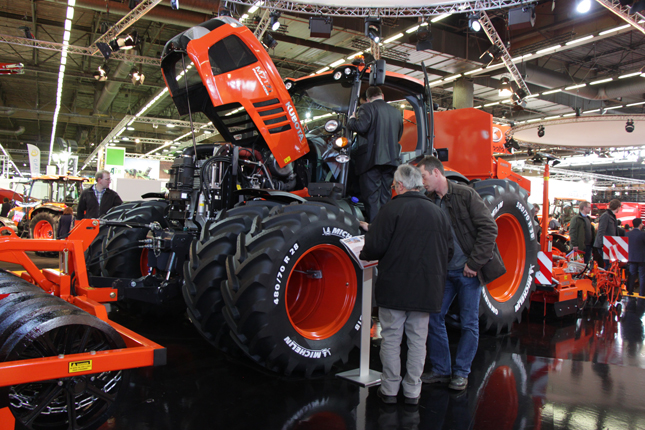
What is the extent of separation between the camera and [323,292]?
13.1ft

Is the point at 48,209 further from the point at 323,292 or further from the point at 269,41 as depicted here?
the point at 323,292

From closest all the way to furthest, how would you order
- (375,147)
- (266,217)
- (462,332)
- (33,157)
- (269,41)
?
(266,217)
(462,332)
(375,147)
(269,41)
(33,157)

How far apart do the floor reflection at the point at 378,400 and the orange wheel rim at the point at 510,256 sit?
779 mm

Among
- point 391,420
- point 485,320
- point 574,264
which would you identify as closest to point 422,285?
point 391,420

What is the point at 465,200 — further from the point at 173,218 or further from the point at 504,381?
the point at 173,218

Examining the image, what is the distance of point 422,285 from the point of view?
125 inches

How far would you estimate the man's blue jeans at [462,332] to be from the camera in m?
3.62

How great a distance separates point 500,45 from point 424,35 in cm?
245

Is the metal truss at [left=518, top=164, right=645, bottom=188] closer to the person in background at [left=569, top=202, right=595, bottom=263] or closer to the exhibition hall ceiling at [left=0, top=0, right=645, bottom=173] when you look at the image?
the exhibition hall ceiling at [left=0, top=0, right=645, bottom=173]

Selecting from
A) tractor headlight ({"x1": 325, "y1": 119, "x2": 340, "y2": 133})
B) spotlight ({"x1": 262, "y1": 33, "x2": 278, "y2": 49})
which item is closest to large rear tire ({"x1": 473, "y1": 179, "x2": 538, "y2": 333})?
tractor headlight ({"x1": 325, "y1": 119, "x2": 340, "y2": 133})

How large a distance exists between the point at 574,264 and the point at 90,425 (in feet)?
21.8

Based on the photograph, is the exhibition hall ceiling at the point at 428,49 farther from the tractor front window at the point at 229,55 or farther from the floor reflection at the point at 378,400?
the floor reflection at the point at 378,400

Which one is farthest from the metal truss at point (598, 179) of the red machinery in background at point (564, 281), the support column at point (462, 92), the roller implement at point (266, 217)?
the roller implement at point (266, 217)

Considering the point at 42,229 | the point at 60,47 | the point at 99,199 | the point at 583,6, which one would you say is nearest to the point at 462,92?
the point at 583,6
